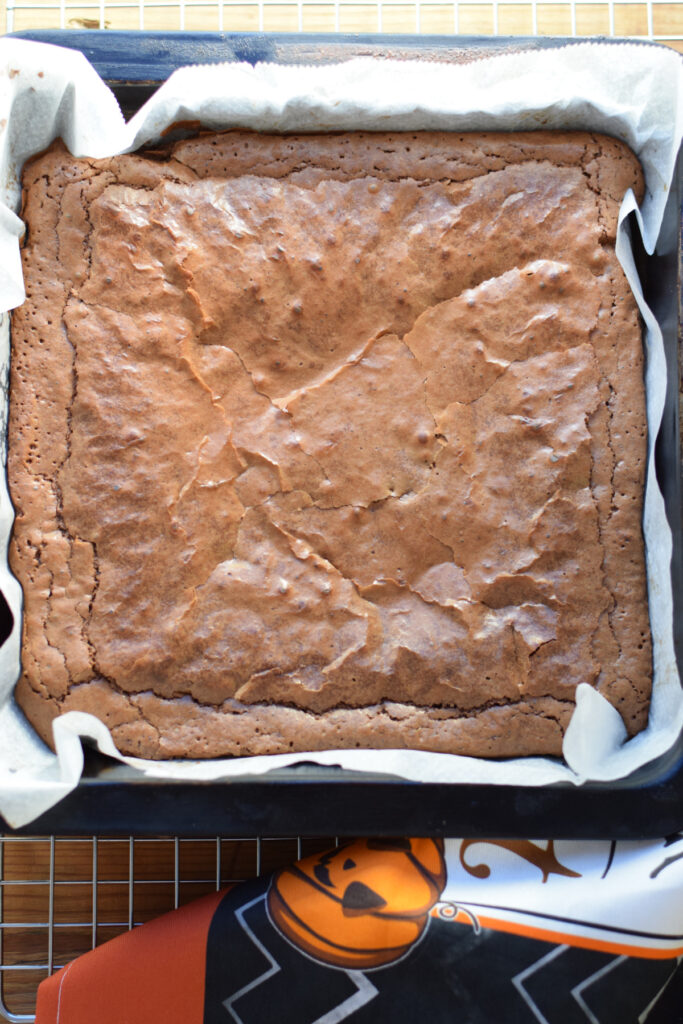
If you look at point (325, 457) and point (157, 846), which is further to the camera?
point (157, 846)

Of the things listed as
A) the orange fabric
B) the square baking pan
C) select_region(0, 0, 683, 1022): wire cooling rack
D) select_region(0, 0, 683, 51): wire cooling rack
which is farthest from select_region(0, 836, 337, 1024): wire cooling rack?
select_region(0, 0, 683, 51): wire cooling rack

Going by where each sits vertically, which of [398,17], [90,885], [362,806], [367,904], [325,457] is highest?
[398,17]

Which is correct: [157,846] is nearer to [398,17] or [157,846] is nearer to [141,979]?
[141,979]

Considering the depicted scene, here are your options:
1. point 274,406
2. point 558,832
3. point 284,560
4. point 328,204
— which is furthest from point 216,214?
point 558,832

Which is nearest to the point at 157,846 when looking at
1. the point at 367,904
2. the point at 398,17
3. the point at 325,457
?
the point at 367,904

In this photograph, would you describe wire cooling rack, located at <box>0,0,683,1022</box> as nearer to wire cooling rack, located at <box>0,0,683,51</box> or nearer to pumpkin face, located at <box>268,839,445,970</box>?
wire cooling rack, located at <box>0,0,683,51</box>

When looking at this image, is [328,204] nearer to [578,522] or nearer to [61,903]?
[578,522]
